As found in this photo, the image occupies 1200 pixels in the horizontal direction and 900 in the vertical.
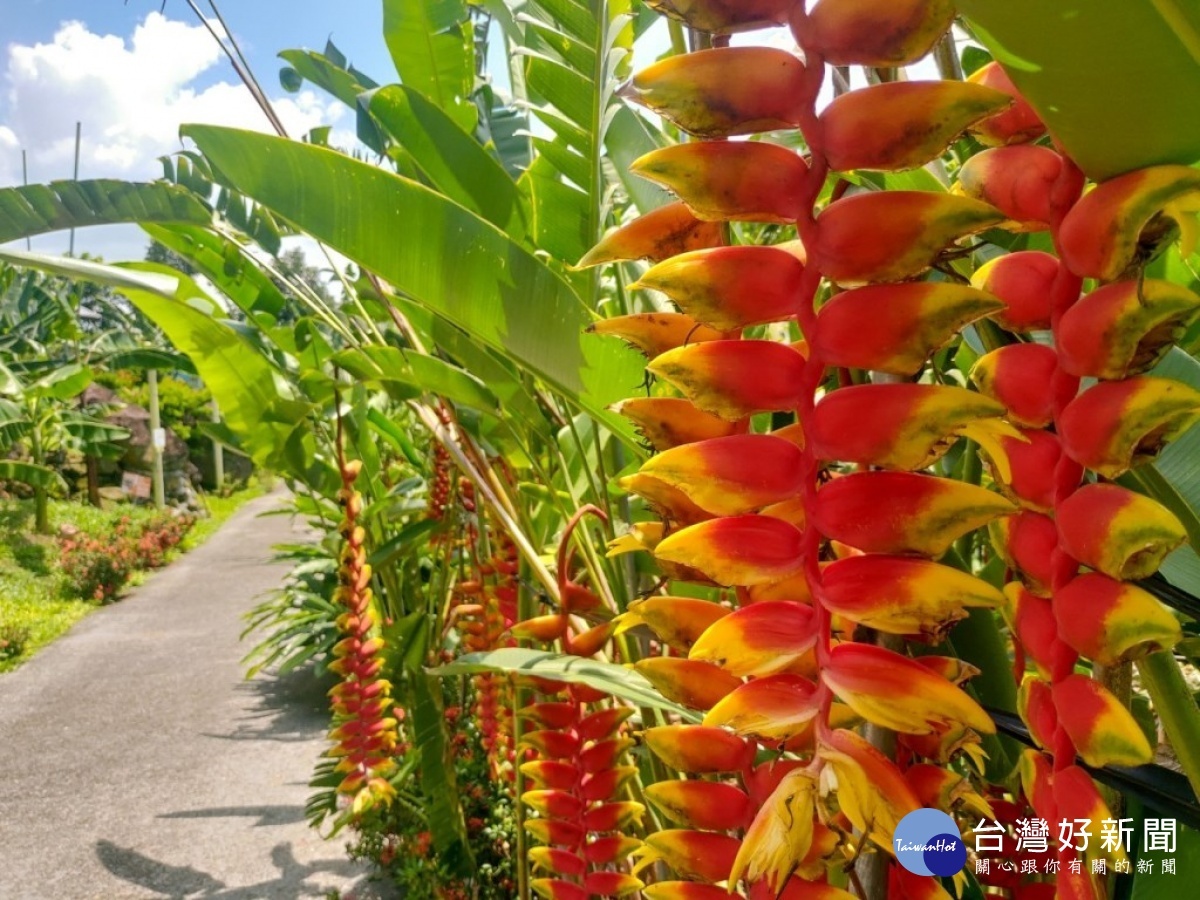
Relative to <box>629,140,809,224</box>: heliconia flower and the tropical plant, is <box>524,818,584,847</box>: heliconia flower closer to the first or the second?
the tropical plant

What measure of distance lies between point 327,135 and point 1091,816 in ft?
5.30

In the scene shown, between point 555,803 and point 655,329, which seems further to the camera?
point 555,803

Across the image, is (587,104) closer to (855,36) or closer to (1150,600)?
(855,36)

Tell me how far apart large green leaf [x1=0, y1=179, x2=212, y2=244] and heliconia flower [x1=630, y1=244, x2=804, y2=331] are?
78 centimetres

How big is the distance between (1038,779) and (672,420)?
0.60 ft

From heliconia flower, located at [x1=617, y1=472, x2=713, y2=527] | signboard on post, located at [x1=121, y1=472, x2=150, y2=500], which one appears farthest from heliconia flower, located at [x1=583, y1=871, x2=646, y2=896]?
signboard on post, located at [x1=121, y1=472, x2=150, y2=500]

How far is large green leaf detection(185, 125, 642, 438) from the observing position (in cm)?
53

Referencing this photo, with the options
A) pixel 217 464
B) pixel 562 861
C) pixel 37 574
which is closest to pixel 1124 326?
pixel 562 861

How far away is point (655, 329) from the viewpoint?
35 centimetres

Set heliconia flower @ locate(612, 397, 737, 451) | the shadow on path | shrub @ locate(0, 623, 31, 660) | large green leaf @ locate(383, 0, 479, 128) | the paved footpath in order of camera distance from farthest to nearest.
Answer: shrub @ locate(0, 623, 31, 660), the paved footpath, the shadow on path, large green leaf @ locate(383, 0, 479, 128), heliconia flower @ locate(612, 397, 737, 451)

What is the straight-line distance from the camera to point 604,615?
671 millimetres

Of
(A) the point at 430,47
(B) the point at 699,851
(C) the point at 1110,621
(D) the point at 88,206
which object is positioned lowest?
(B) the point at 699,851

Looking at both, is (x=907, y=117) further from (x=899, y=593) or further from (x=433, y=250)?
(x=433, y=250)

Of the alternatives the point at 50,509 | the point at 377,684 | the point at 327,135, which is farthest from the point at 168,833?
the point at 50,509
